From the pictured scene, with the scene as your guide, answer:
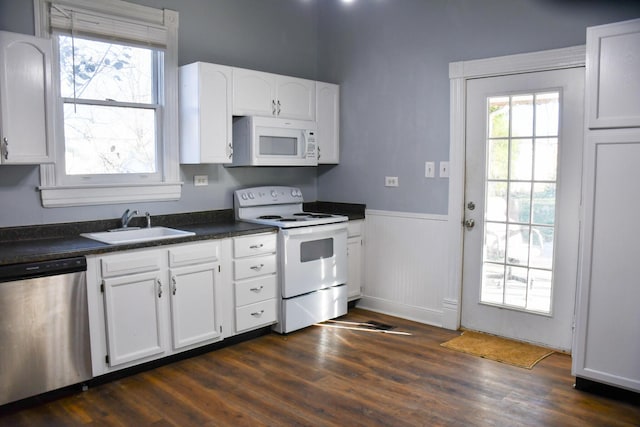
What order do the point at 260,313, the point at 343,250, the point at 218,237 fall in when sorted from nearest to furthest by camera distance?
the point at 218,237 < the point at 260,313 < the point at 343,250

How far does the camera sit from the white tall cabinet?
276 cm

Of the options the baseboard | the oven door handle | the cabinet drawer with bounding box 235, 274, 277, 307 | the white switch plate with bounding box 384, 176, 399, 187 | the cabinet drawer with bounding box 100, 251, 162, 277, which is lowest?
the baseboard

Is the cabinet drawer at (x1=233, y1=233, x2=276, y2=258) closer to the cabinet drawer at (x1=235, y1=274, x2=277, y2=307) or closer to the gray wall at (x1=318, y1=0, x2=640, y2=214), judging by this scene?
the cabinet drawer at (x1=235, y1=274, x2=277, y2=307)

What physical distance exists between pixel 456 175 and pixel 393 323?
4.31 feet

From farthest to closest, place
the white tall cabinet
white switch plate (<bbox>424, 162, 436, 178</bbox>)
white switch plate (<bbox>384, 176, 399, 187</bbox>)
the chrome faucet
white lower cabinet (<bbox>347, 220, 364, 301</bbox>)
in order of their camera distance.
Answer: white lower cabinet (<bbox>347, 220, 364, 301</bbox>) → white switch plate (<bbox>384, 176, 399, 187</bbox>) → white switch plate (<bbox>424, 162, 436, 178</bbox>) → the chrome faucet → the white tall cabinet

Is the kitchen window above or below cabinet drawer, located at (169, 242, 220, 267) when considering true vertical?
above

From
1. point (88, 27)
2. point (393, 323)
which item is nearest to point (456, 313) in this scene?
point (393, 323)

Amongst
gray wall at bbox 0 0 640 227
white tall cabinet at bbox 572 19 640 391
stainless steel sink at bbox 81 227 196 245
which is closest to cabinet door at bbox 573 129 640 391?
white tall cabinet at bbox 572 19 640 391

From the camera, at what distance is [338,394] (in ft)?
9.83

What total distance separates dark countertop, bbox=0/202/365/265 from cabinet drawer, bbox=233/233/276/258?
2.0 inches

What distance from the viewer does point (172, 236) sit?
3.32 meters

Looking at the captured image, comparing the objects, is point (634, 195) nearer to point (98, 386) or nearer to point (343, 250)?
point (343, 250)

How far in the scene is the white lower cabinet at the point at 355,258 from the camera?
4.59 meters

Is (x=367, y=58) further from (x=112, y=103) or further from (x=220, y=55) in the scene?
(x=112, y=103)
